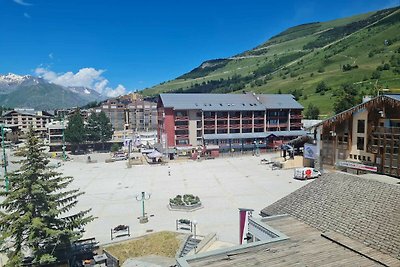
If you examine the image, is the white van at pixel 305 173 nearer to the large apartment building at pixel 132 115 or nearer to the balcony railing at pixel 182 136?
the balcony railing at pixel 182 136

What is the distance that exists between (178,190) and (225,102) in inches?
1599

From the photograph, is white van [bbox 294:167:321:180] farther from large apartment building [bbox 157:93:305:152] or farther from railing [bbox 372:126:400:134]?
large apartment building [bbox 157:93:305:152]

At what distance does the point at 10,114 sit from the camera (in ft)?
459

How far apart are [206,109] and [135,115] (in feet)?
215

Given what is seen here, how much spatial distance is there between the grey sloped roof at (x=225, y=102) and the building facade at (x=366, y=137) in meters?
38.9

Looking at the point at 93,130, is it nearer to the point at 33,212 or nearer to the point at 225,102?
the point at 225,102

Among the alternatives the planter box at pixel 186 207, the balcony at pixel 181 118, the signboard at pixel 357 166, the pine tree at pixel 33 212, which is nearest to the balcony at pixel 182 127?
the balcony at pixel 181 118

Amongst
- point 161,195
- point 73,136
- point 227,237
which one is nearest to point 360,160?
point 227,237

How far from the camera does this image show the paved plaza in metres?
30.1

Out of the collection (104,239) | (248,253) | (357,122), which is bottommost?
(104,239)

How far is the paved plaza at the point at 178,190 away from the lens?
30.1 meters

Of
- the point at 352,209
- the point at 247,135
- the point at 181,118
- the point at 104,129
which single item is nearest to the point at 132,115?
the point at 104,129

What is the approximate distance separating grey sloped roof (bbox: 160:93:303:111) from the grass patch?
48788 millimetres

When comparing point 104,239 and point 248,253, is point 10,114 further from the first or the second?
point 248,253
